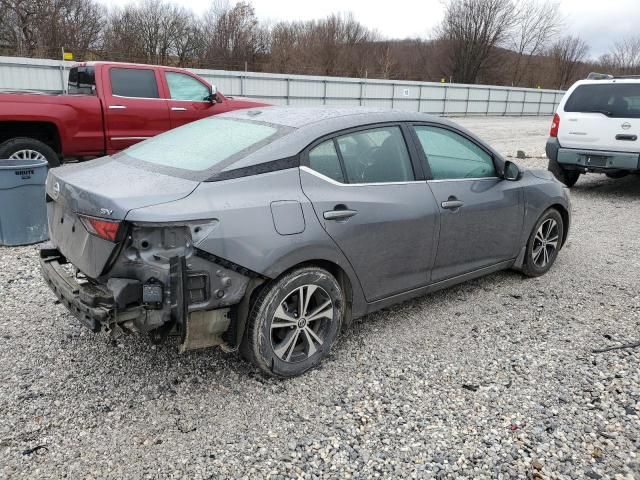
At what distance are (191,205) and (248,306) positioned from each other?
63cm

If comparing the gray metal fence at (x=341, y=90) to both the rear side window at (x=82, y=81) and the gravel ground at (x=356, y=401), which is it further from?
the gravel ground at (x=356, y=401)

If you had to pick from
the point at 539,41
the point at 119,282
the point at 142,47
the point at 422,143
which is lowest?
the point at 119,282

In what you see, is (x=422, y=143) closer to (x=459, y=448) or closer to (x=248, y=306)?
(x=248, y=306)

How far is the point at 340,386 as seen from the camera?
3.15m

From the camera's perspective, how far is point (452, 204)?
12.5 ft

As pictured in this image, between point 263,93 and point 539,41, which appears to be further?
point 539,41

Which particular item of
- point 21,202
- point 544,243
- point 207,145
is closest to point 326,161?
point 207,145

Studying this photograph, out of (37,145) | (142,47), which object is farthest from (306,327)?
(142,47)

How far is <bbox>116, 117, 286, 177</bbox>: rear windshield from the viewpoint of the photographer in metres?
3.07

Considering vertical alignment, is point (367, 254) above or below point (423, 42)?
below

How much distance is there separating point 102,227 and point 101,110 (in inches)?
231

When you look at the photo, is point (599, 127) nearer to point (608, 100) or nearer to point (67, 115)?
point (608, 100)

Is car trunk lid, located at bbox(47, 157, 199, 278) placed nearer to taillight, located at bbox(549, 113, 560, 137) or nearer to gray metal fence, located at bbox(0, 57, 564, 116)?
taillight, located at bbox(549, 113, 560, 137)

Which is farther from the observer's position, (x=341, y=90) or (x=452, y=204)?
(x=341, y=90)
